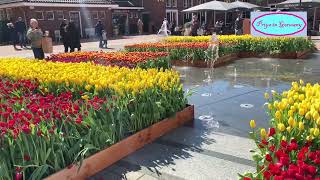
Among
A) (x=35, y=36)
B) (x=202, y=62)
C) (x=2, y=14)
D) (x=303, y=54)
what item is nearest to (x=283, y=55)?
(x=303, y=54)

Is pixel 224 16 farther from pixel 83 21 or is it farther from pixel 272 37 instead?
pixel 272 37

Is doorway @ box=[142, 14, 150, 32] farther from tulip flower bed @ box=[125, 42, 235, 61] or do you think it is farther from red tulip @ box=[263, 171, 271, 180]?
red tulip @ box=[263, 171, 271, 180]

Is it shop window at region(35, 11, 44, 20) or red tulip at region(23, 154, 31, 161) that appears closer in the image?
red tulip at region(23, 154, 31, 161)

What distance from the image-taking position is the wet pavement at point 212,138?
4117mm

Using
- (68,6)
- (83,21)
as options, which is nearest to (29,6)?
(68,6)

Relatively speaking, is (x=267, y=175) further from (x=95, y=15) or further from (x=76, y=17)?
(x=95, y=15)

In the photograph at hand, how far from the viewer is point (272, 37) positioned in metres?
14.8

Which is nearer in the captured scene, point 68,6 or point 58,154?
point 58,154

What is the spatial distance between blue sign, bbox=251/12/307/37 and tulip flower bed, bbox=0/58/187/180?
34.2ft

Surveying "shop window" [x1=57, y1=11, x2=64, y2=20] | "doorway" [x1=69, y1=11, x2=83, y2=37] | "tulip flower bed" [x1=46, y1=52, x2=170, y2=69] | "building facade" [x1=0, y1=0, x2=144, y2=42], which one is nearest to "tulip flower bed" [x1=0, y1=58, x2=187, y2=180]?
"tulip flower bed" [x1=46, y1=52, x2=170, y2=69]

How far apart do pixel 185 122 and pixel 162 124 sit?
2.27 feet

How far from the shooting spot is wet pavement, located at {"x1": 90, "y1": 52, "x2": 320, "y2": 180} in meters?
4.12

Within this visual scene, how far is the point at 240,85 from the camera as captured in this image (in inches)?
347

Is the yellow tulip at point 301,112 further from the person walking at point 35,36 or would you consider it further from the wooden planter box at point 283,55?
the wooden planter box at point 283,55
